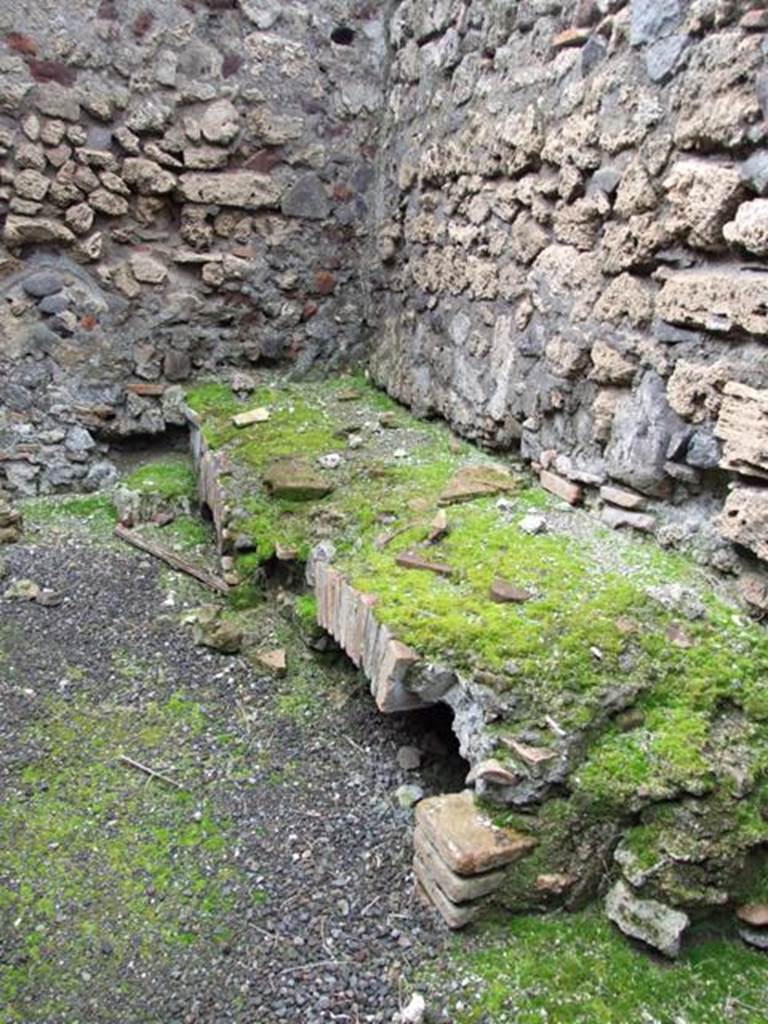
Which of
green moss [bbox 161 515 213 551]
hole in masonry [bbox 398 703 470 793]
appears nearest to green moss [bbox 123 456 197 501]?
green moss [bbox 161 515 213 551]

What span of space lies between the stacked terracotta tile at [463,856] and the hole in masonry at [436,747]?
0.37 m

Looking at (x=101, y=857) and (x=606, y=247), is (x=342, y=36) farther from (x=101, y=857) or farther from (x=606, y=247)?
(x=101, y=857)

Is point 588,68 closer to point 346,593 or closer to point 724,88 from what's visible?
point 724,88

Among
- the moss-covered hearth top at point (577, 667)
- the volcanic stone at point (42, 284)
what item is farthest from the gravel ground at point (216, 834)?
the volcanic stone at point (42, 284)

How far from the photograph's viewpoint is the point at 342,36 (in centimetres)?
453

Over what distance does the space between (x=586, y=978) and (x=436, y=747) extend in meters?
0.80

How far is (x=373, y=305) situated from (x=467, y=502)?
2.09 metres

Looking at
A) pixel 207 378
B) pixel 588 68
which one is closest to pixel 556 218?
pixel 588 68

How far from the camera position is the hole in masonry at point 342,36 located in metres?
4.50

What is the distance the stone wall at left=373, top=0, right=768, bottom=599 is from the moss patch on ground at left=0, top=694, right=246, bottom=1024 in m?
1.63

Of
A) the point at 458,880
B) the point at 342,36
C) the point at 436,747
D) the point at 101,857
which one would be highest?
the point at 342,36

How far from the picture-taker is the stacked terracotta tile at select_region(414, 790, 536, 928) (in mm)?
1907

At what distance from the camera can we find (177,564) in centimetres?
351

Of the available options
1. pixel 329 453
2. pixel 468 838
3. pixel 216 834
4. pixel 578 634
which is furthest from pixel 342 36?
pixel 468 838
